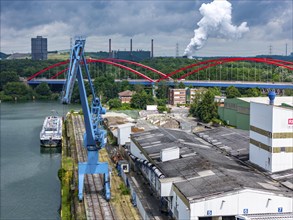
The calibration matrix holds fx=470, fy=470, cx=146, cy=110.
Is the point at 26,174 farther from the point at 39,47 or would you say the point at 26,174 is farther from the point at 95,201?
the point at 39,47

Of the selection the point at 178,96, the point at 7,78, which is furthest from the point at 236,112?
the point at 7,78

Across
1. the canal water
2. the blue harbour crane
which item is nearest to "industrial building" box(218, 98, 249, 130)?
the canal water

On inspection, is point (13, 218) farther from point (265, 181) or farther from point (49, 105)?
point (49, 105)

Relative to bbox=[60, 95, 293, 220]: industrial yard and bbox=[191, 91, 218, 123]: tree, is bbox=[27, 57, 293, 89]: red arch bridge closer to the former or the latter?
bbox=[191, 91, 218, 123]: tree

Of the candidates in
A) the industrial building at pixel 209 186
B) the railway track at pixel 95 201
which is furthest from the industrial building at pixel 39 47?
the industrial building at pixel 209 186

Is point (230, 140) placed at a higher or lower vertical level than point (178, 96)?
lower

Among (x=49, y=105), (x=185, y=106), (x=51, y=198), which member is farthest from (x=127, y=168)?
(x=49, y=105)
